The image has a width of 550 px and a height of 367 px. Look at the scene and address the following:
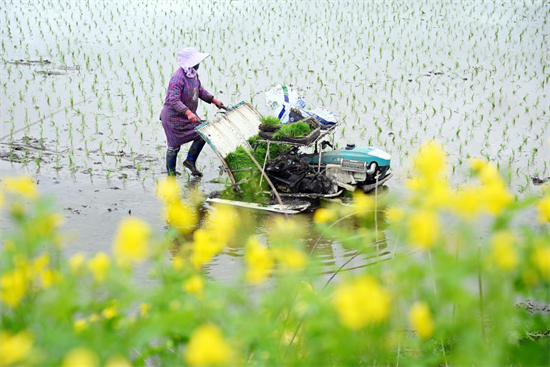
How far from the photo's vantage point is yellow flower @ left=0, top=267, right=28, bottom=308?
4.24 feet

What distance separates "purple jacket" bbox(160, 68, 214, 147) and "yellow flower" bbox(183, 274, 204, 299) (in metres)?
4.54

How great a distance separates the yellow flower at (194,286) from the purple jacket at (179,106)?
14.9 ft

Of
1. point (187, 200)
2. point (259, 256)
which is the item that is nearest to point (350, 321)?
point (259, 256)

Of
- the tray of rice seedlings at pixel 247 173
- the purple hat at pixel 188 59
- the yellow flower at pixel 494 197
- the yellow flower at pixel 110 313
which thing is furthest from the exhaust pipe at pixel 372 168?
the yellow flower at pixel 110 313

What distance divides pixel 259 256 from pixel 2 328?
2.05 feet

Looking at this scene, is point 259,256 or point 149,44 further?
point 149,44

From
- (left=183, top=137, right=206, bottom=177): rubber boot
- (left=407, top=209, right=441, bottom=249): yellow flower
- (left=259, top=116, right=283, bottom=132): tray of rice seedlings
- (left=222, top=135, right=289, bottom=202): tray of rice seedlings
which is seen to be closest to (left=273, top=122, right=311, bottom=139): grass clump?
(left=259, top=116, right=283, bottom=132): tray of rice seedlings

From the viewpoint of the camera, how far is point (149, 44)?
1091 cm

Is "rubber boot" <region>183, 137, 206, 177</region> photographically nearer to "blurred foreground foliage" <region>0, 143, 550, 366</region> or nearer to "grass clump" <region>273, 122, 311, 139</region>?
"grass clump" <region>273, 122, 311, 139</region>

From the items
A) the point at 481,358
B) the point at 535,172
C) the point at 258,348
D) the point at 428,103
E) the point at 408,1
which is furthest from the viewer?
the point at 408,1

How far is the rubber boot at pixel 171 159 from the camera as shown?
621cm

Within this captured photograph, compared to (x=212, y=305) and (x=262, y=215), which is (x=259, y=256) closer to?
(x=212, y=305)

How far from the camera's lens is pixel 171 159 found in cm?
625

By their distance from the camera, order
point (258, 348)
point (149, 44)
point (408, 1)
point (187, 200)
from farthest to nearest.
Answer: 1. point (408, 1)
2. point (149, 44)
3. point (187, 200)
4. point (258, 348)
